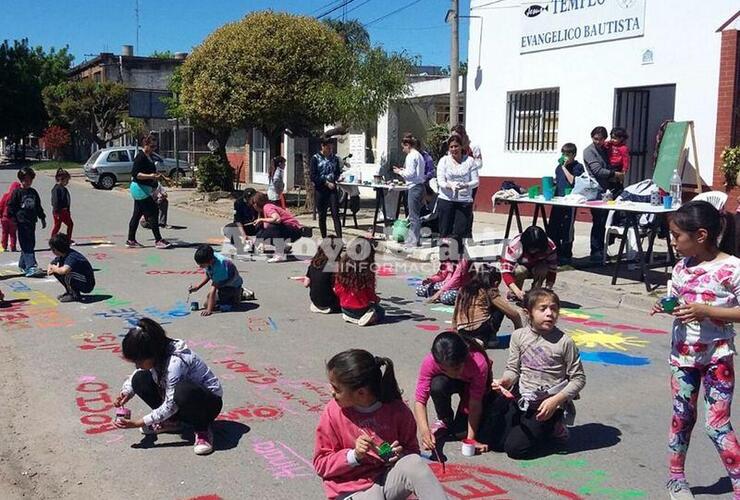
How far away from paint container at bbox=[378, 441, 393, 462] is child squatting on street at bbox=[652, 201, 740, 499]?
1521 millimetres

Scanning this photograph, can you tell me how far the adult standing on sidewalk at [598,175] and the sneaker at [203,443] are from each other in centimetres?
778

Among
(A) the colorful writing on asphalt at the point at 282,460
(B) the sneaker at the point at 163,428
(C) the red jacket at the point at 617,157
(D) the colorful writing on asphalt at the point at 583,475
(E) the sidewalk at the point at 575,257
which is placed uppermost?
(C) the red jacket at the point at 617,157

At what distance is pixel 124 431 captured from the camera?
5.07 meters

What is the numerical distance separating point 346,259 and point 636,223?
157 inches

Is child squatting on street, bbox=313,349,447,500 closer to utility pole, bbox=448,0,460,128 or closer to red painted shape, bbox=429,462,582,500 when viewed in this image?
red painted shape, bbox=429,462,582,500

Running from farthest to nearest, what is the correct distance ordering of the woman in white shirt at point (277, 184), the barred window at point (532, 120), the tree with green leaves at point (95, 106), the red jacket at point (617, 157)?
1. the tree with green leaves at point (95, 106)
2. the barred window at point (532, 120)
3. the woman in white shirt at point (277, 184)
4. the red jacket at point (617, 157)

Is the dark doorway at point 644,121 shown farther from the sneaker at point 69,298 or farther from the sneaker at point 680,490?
the sneaker at point 680,490

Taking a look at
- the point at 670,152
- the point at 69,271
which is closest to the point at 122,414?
the point at 69,271

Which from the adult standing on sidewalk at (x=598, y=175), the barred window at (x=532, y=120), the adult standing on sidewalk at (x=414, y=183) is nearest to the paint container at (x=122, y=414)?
the adult standing on sidewalk at (x=598, y=175)

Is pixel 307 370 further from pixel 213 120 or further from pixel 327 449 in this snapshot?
pixel 213 120

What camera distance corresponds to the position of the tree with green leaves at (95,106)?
49.5 metres

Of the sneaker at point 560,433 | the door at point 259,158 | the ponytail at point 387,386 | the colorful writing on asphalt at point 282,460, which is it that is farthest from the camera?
the door at point 259,158

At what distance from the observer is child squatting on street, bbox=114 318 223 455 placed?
4.60 meters

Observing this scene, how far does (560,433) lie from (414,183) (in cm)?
827
